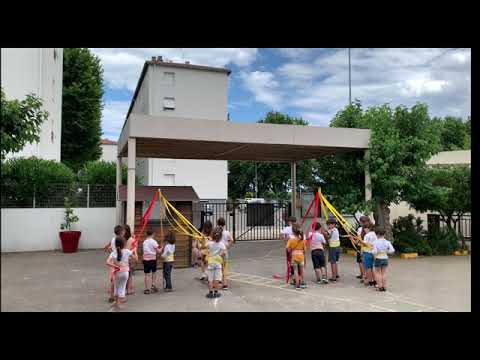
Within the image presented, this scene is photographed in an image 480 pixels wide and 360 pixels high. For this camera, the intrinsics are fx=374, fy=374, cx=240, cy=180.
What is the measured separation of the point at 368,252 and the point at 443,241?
21.3ft

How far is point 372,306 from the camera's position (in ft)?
22.5

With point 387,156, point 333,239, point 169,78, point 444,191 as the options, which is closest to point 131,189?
point 333,239

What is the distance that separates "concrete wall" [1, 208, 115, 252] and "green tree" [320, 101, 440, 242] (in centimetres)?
897

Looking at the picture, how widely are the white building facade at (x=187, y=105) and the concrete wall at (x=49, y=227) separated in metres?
12.1

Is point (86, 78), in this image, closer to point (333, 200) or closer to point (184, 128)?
point (184, 128)

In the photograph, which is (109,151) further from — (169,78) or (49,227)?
(49,227)

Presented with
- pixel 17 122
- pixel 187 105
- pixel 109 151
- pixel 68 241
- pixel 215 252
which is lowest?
pixel 68 241

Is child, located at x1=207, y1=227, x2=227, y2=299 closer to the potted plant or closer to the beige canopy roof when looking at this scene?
the beige canopy roof

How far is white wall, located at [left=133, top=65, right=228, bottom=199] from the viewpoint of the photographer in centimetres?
2722

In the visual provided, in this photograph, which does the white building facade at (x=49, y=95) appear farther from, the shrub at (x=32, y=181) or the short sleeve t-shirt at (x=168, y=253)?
the short sleeve t-shirt at (x=168, y=253)

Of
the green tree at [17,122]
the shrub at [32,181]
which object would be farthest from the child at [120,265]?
the shrub at [32,181]

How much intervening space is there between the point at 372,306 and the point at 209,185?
2175 cm

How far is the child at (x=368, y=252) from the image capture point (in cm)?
820

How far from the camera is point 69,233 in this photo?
525 inches
